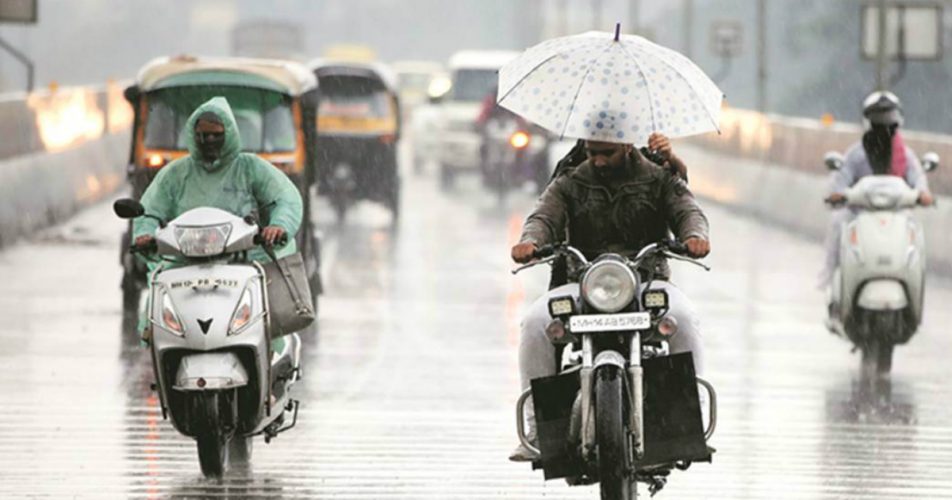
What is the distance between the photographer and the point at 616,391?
8.01 metres

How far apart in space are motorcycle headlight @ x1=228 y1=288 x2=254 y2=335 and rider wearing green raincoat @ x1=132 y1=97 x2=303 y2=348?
0.63 meters

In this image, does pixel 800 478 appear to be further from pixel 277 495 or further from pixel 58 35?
pixel 58 35

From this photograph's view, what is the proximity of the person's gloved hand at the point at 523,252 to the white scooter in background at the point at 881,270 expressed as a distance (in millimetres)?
6218

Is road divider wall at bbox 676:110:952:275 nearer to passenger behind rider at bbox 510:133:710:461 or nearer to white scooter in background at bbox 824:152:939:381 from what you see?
white scooter in background at bbox 824:152:939:381

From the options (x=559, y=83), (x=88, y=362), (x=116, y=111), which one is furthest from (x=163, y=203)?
(x=116, y=111)

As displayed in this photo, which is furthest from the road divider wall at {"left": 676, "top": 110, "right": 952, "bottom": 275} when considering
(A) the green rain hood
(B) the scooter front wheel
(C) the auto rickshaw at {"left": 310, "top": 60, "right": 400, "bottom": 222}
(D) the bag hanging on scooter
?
(B) the scooter front wheel

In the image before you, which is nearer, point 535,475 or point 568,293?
point 568,293

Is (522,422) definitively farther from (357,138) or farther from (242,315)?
(357,138)

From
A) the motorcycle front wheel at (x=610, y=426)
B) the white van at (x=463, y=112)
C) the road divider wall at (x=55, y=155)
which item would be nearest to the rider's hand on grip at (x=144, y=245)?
the motorcycle front wheel at (x=610, y=426)

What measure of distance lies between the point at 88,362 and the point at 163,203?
13.1 ft

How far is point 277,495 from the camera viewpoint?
9.67 m

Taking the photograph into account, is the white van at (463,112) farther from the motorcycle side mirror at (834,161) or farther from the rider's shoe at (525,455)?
the rider's shoe at (525,455)

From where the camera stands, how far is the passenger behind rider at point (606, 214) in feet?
28.5

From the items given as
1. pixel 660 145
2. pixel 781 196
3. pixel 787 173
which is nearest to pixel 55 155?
pixel 781 196
